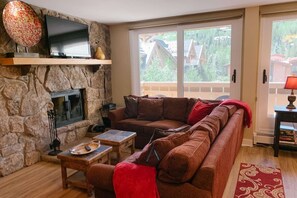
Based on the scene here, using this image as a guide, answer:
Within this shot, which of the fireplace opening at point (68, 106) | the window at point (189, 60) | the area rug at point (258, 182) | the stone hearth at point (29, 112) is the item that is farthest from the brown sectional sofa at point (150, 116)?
the area rug at point (258, 182)

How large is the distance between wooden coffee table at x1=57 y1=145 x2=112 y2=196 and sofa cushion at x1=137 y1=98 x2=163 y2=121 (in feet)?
4.65

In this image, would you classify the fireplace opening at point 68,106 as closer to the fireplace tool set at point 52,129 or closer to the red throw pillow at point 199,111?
the fireplace tool set at point 52,129

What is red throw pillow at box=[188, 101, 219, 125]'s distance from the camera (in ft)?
10.8

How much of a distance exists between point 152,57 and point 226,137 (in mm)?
3061

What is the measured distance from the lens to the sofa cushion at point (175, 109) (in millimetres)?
3752

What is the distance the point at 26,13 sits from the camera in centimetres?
296

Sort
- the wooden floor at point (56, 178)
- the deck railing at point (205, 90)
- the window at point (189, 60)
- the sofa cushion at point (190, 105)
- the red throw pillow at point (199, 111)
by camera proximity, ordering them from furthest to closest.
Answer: the window at point (189, 60) < the sofa cushion at point (190, 105) < the deck railing at point (205, 90) < the red throw pillow at point (199, 111) < the wooden floor at point (56, 178)

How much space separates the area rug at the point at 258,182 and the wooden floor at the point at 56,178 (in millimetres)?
62

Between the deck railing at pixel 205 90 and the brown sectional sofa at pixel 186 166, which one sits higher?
the deck railing at pixel 205 90

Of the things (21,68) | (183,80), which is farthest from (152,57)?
(21,68)

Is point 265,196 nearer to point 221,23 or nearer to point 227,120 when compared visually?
point 227,120

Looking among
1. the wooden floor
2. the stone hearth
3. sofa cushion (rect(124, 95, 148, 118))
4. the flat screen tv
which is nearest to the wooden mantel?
the flat screen tv

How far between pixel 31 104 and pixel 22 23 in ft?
3.77

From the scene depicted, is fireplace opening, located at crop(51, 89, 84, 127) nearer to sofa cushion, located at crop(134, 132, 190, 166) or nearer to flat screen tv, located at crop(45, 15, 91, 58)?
flat screen tv, located at crop(45, 15, 91, 58)
